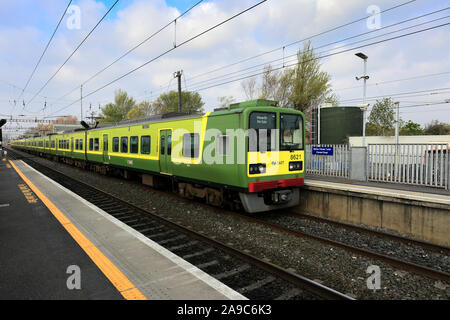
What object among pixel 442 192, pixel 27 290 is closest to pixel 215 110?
pixel 27 290

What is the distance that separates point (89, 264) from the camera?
423cm

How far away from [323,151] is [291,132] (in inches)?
176

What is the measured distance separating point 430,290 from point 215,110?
6056mm

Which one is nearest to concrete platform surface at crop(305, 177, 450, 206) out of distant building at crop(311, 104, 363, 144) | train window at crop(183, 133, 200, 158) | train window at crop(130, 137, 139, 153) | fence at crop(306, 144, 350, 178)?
fence at crop(306, 144, 350, 178)

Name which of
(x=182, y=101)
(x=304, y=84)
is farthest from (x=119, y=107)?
(x=304, y=84)

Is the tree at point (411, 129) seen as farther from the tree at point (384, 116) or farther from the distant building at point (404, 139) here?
the distant building at point (404, 139)

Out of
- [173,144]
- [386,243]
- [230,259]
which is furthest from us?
[173,144]

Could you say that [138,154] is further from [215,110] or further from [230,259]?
[230,259]

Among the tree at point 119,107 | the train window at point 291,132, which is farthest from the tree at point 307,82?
the tree at point 119,107

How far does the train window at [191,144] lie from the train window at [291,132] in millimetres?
2484

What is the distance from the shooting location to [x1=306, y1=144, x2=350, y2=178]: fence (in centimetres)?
1050

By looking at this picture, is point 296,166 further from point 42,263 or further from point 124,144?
point 124,144

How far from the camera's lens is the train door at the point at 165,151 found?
9.58 metres
